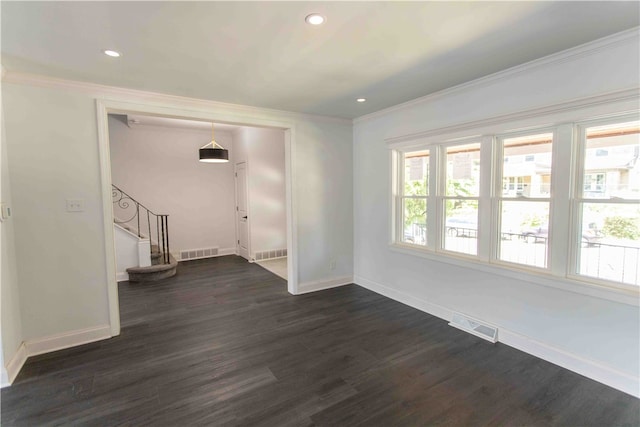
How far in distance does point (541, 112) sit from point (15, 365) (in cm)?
517

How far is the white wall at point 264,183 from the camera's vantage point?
6676 mm

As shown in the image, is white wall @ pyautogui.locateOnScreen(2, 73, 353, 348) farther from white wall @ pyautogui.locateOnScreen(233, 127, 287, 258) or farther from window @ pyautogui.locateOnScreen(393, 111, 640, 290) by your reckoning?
window @ pyautogui.locateOnScreen(393, 111, 640, 290)

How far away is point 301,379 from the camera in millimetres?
2498

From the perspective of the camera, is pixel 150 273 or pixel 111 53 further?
pixel 150 273

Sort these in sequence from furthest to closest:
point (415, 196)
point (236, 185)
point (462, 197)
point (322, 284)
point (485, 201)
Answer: point (236, 185)
point (322, 284)
point (415, 196)
point (462, 197)
point (485, 201)

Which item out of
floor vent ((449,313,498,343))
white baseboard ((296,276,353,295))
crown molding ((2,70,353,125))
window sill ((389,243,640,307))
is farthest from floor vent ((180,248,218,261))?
floor vent ((449,313,498,343))

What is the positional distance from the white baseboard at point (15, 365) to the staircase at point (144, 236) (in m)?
2.48

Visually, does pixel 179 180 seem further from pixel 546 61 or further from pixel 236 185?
pixel 546 61

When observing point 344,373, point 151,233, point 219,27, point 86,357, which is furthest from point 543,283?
point 151,233

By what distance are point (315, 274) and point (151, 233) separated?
4.21 meters

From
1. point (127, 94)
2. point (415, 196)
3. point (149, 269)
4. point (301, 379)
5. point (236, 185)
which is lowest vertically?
point (301, 379)

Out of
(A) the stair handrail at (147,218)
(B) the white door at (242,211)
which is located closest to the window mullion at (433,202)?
(B) the white door at (242,211)

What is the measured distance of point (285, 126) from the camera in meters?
4.30

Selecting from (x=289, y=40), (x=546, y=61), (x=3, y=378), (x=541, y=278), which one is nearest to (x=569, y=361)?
(x=541, y=278)
